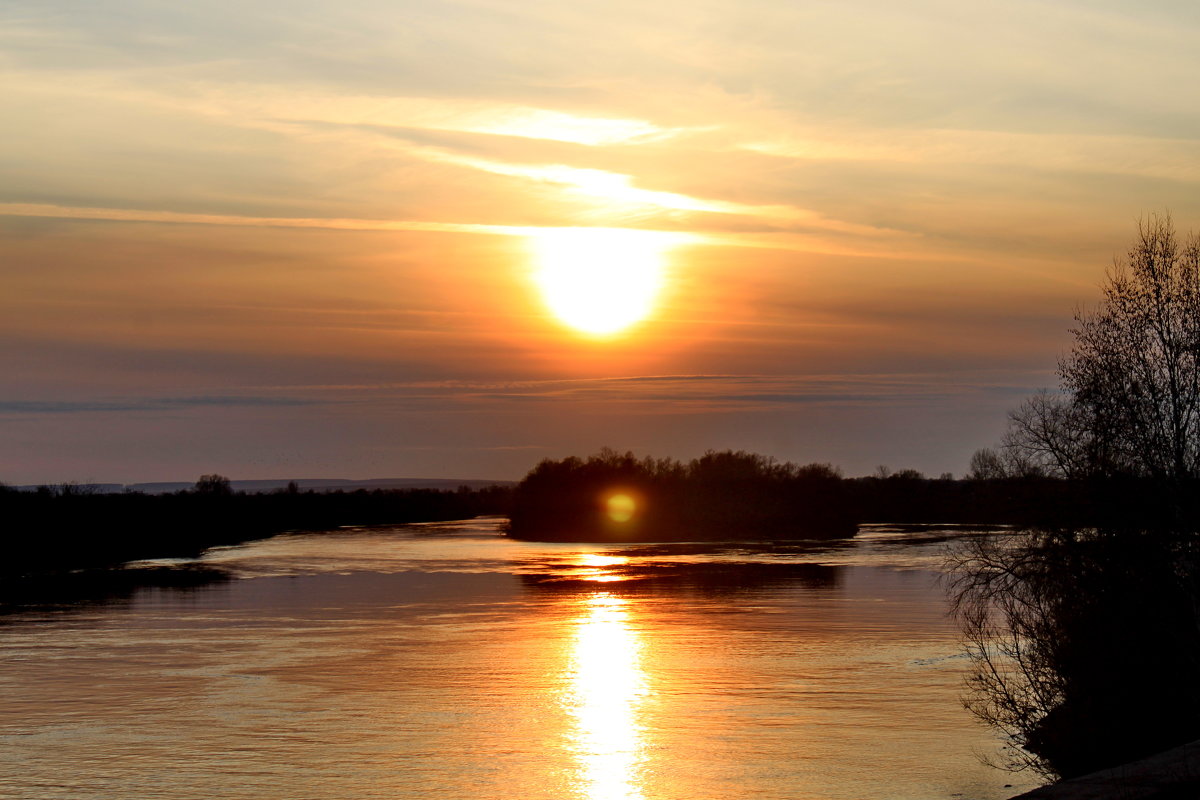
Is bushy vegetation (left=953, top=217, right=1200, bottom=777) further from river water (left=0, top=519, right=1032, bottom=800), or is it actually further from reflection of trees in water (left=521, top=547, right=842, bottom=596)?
reflection of trees in water (left=521, top=547, right=842, bottom=596)

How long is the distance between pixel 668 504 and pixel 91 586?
63.0 m

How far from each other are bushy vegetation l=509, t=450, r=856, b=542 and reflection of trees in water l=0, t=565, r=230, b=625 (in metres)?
43.4

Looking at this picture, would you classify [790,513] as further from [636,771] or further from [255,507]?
[636,771]

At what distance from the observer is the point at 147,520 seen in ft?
272

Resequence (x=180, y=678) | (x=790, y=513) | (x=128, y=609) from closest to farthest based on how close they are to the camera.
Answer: (x=180, y=678) < (x=128, y=609) < (x=790, y=513)

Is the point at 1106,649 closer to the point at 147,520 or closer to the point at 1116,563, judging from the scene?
the point at 1116,563

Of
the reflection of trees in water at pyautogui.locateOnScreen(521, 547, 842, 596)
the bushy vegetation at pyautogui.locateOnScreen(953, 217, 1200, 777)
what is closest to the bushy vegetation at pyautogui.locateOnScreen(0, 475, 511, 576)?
the reflection of trees in water at pyautogui.locateOnScreen(521, 547, 842, 596)

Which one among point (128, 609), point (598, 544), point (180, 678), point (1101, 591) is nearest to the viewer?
point (1101, 591)

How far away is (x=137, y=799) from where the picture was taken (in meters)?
16.4

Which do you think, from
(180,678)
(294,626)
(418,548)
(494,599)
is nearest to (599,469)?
(418,548)

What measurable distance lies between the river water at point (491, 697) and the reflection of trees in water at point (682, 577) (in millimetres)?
1794

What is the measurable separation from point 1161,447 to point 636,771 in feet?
31.9

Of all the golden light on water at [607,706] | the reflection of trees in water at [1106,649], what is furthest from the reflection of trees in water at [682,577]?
the reflection of trees in water at [1106,649]

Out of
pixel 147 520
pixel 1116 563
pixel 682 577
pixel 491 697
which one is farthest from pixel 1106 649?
pixel 147 520
